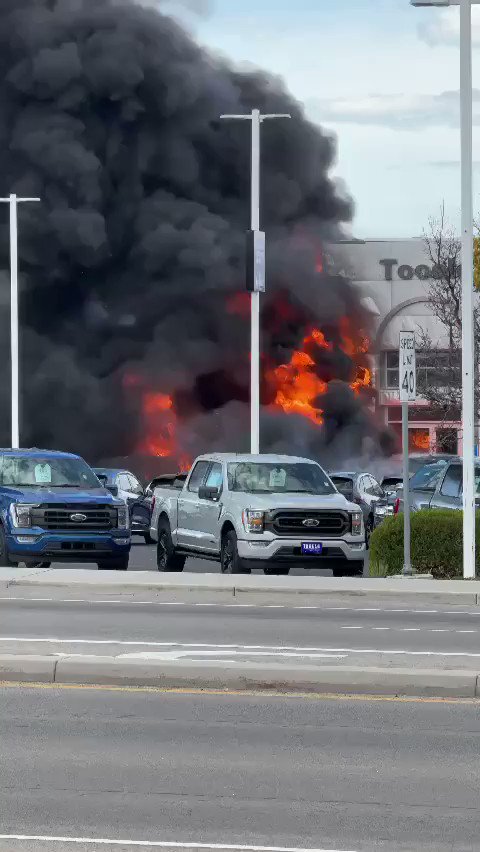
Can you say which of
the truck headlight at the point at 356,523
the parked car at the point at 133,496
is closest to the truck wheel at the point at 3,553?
the truck headlight at the point at 356,523

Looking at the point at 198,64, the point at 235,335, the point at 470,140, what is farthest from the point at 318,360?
the point at 470,140

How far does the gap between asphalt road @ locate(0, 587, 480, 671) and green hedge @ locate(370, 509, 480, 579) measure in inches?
144

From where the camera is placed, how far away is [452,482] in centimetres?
2767

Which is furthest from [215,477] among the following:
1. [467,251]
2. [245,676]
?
[245,676]

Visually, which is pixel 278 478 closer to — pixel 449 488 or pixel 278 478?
pixel 278 478

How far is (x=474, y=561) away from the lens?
21.9 metres

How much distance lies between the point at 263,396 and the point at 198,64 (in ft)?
40.4

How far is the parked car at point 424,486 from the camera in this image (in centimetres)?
2833

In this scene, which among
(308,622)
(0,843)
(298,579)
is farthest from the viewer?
(298,579)

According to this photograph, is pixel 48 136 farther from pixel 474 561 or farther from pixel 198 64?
pixel 474 561

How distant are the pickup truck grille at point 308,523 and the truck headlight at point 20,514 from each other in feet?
11.0

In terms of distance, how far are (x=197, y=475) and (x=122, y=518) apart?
4.47 ft

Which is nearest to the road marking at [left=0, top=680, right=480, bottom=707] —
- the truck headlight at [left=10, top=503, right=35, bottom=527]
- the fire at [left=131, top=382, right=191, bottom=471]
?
the truck headlight at [left=10, top=503, right=35, bottom=527]

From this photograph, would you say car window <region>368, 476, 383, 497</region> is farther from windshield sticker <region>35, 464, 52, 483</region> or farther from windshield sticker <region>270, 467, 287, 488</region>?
windshield sticker <region>35, 464, 52, 483</region>
